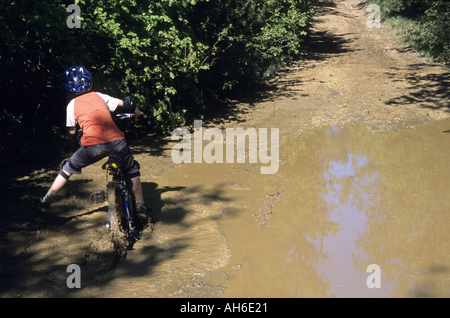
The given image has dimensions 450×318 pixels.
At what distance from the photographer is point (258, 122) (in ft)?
33.5

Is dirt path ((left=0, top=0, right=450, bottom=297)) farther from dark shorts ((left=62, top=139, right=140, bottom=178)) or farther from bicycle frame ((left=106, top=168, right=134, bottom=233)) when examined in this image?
dark shorts ((left=62, top=139, right=140, bottom=178))

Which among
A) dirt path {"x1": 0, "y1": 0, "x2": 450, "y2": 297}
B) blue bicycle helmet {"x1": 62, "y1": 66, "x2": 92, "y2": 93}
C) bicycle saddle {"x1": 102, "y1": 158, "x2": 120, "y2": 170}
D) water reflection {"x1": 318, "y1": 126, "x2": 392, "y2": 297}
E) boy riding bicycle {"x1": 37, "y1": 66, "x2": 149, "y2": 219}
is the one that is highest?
blue bicycle helmet {"x1": 62, "y1": 66, "x2": 92, "y2": 93}

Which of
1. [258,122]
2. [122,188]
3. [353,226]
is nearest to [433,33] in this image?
[258,122]

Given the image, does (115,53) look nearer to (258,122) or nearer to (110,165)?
(258,122)

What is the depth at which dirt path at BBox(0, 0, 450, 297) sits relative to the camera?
14.7 feet

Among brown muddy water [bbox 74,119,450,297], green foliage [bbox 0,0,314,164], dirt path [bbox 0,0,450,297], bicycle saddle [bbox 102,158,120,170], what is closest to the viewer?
brown muddy water [bbox 74,119,450,297]

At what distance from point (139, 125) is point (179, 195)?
373 cm

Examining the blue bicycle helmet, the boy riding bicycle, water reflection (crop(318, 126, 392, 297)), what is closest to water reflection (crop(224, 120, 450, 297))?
water reflection (crop(318, 126, 392, 297))

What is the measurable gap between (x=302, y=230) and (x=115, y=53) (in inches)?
193

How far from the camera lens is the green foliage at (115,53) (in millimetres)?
6805

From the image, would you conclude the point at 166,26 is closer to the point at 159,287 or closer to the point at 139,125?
the point at 139,125

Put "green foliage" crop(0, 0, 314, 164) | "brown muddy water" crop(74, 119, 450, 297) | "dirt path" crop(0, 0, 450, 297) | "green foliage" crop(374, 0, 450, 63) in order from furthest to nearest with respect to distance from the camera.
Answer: "green foliage" crop(374, 0, 450, 63)
"green foliage" crop(0, 0, 314, 164)
"dirt path" crop(0, 0, 450, 297)
"brown muddy water" crop(74, 119, 450, 297)

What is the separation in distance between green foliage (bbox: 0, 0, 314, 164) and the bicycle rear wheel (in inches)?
130

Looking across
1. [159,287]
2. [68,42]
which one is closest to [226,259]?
[159,287]
